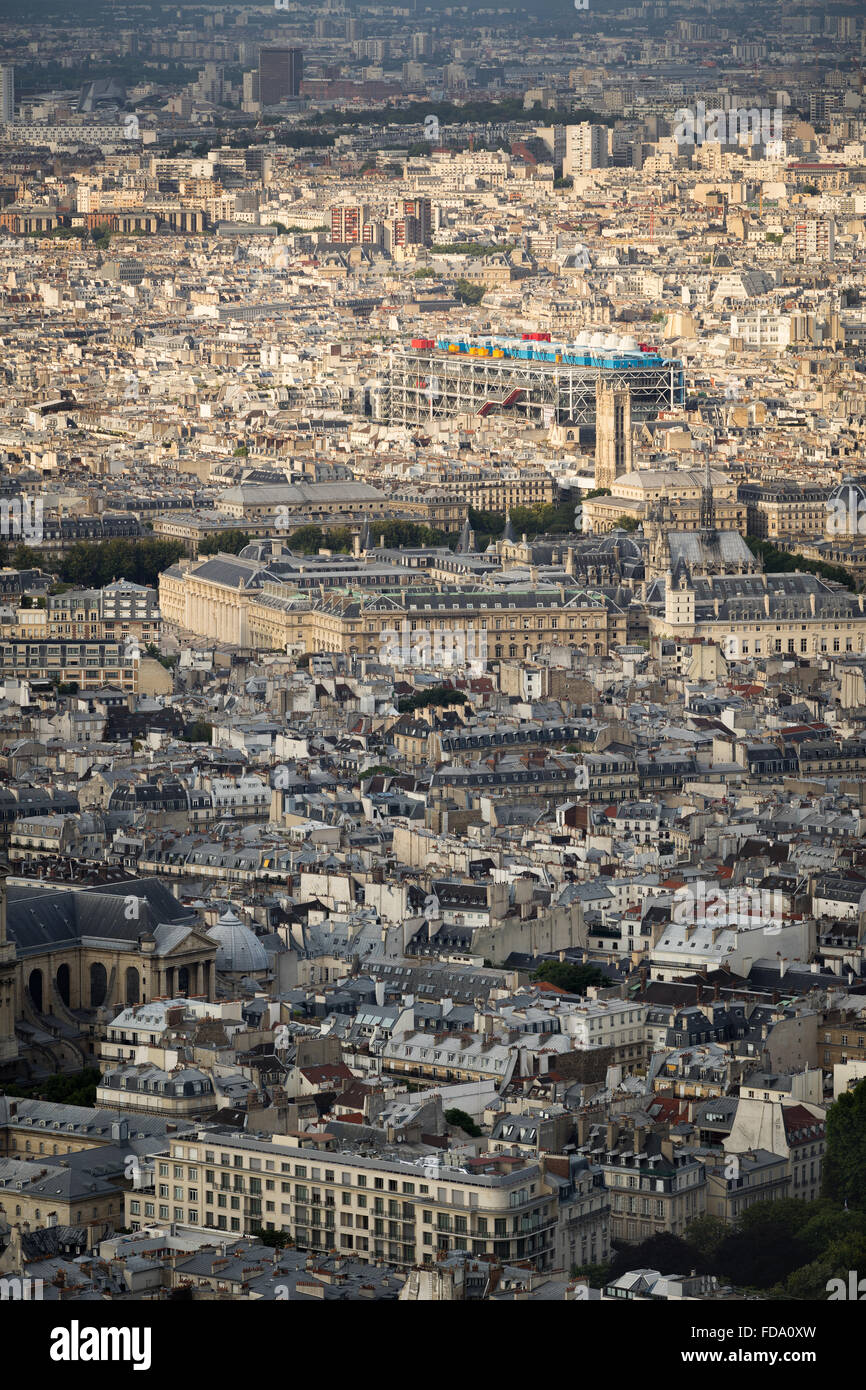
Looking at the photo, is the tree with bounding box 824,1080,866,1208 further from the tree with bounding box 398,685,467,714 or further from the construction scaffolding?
the construction scaffolding

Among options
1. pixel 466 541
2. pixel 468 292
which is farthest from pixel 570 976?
pixel 468 292

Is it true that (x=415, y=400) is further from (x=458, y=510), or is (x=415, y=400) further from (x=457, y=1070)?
(x=457, y=1070)

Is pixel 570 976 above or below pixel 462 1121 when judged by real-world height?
below

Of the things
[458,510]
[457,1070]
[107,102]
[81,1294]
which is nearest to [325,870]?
[457,1070]

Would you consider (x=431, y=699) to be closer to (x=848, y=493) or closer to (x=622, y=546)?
(x=622, y=546)

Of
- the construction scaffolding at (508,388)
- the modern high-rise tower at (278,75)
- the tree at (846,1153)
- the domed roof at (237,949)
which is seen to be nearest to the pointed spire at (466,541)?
the construction scaffolding at (508,388)

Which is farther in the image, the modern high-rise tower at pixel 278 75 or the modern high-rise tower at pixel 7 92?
the modern high-rise tower at pixel 278 75

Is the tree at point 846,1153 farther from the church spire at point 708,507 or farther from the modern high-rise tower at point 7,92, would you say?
the modern high-rise tower at point 7,92
